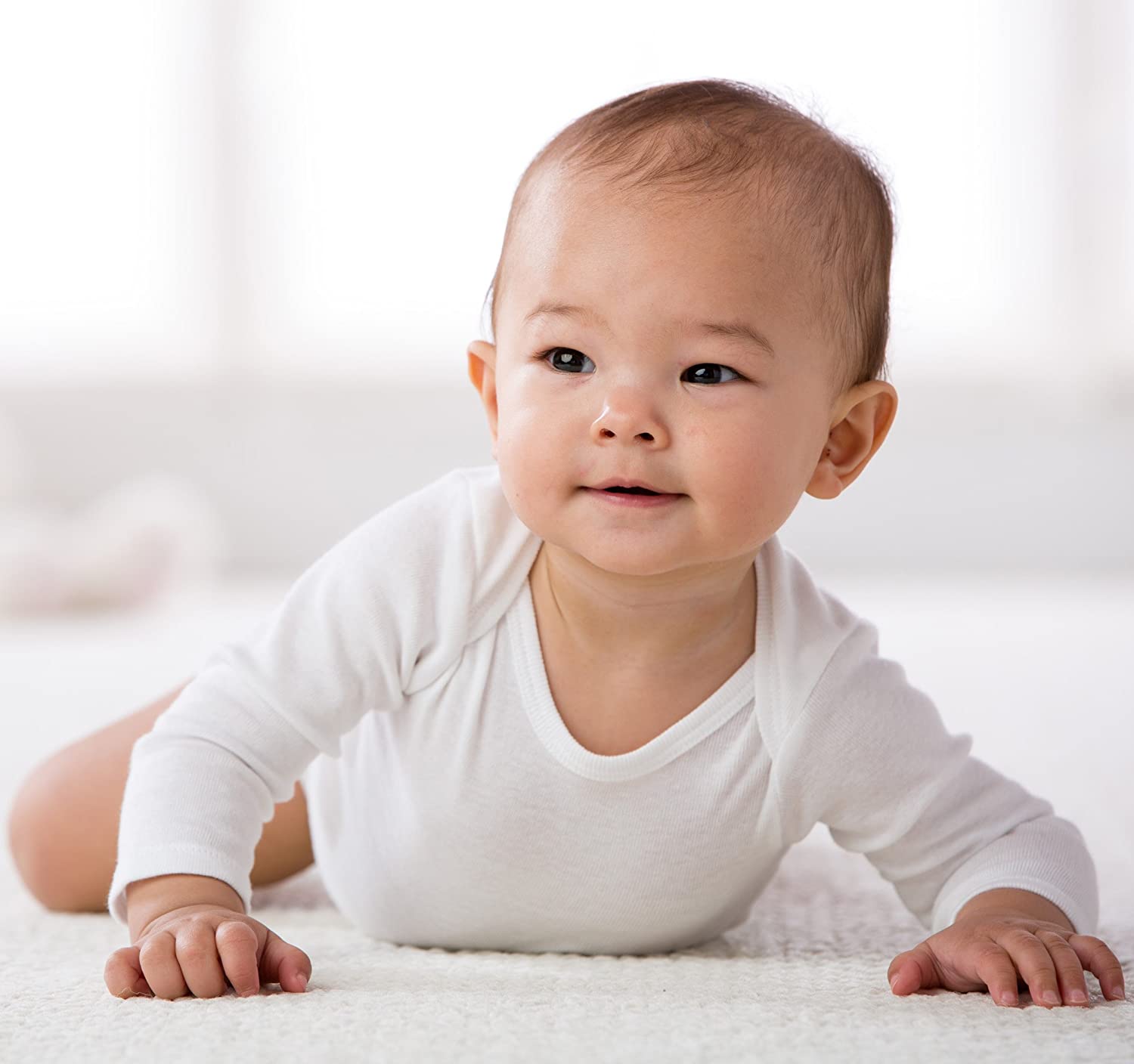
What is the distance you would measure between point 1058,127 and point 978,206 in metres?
0.21

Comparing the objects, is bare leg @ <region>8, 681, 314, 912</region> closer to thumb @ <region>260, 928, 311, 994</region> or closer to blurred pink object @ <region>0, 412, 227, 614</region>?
thumb @ <region>260, 928, 311, 994</region>

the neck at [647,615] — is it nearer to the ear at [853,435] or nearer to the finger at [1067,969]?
the ear at [853,435]

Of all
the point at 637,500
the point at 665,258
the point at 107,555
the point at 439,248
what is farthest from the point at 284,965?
the point at 439,248

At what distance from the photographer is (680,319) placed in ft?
2.53

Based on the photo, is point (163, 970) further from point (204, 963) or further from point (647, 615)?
point (647, 615)

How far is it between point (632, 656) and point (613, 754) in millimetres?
59

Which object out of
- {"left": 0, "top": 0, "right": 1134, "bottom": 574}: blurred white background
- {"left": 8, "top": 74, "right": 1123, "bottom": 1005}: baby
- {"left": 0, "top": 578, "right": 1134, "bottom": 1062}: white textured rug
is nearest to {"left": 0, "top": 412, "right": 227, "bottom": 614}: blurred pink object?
{"left": 0, "top": 0, "right": 1134, "bottom": 574}: blurred white background

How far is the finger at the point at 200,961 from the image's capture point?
0.70 metres

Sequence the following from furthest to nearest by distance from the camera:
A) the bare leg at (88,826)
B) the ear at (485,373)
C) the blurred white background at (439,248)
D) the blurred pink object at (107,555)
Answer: the blurred white background at (439,248), the blurred pink object at (107,555), the bare leg at (88,826), the ear at (485,373)

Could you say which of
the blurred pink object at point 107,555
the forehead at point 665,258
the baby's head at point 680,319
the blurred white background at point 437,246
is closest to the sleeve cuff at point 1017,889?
the baby's head at point 680,319

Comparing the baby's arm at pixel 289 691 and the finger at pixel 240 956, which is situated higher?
the baby's arm at pixel 289 691

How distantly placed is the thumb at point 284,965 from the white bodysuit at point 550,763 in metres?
0.13

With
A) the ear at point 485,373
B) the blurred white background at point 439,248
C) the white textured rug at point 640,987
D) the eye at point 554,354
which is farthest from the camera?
the blurred white background at point 439,248

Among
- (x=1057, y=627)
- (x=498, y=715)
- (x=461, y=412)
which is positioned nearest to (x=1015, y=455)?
(x=1057, y=627)
